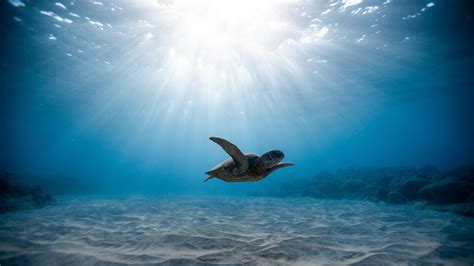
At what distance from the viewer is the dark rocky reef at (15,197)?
9.71 m

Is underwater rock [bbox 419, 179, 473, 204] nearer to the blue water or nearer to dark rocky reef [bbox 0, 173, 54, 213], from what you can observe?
the blue water

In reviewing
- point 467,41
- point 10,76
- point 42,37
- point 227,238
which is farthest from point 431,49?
point 10,76

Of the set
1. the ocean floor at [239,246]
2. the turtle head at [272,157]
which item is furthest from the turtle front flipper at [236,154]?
the ocean floor at [239,246]

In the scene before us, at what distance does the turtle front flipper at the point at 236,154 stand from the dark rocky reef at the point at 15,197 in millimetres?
11215

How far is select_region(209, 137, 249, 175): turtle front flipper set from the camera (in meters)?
4.30

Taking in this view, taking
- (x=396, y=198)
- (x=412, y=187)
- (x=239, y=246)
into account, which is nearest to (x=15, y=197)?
(x=239, y=246)

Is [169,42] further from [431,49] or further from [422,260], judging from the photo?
[431,49]

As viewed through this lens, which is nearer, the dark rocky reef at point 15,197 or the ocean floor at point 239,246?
the ocean floor at point 239,246

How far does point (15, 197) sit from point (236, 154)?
14076 millimetres

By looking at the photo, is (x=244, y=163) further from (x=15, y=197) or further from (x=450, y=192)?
(x=15, y=197)

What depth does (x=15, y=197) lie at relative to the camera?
1114 cm

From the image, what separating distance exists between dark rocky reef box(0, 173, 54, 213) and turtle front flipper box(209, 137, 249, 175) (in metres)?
11.2

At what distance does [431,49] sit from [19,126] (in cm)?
7963

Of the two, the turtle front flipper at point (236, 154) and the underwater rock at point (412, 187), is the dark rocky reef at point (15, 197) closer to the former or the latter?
the turtle front flipper at point (236, 154)
